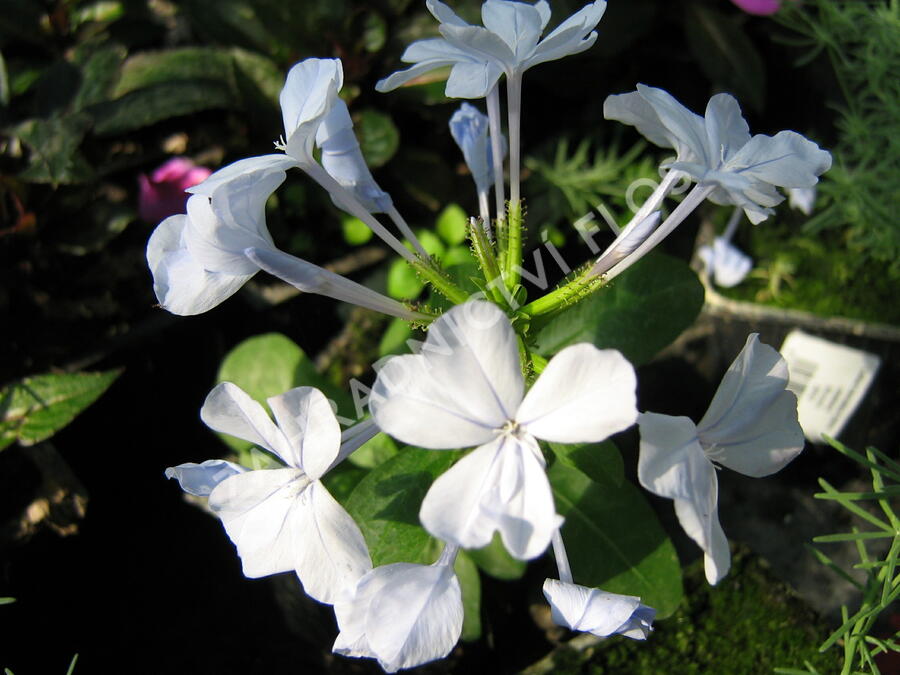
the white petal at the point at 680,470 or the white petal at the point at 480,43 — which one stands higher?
the white petal at the point at 480,43

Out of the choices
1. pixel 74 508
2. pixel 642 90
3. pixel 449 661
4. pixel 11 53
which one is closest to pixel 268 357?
pixel 74 508

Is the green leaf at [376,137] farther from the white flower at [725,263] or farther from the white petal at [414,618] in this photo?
the white petal at [414,618]

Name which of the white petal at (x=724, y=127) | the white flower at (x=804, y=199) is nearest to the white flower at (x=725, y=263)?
the white flower at (x=804, y=199)

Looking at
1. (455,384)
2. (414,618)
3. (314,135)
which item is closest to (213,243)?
(314,135)

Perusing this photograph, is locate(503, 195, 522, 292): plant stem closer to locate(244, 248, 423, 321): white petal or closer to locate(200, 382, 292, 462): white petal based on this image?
locate(244, 248, 423, 321): white petal

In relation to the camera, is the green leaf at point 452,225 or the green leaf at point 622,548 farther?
the green leaf at point 452,225

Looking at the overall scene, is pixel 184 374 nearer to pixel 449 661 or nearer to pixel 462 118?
pixel 449 661
